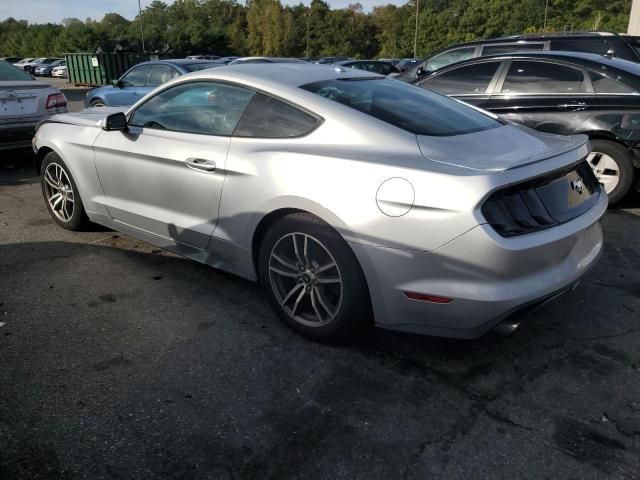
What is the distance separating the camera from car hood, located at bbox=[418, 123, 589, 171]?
8.75 ft

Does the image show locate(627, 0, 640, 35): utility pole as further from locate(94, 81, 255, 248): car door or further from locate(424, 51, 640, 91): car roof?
locate(94, 81, 255, 248): car door

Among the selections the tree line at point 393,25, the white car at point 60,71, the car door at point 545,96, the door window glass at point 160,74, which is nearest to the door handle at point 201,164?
the car door at point 545,96

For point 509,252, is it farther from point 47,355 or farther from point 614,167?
point 614,167

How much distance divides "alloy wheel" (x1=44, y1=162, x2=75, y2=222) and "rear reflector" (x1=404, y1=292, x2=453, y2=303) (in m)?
3.29

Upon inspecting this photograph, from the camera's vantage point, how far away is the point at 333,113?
10.0ft

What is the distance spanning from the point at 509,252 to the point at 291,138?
1361 mm

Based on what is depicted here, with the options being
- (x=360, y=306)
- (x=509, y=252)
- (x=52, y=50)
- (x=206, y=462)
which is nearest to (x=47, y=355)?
(x=206, y=462)

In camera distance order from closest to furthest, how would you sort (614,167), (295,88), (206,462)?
(206,462) → (295,88) → (614,167)

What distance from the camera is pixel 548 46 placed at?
8.40m

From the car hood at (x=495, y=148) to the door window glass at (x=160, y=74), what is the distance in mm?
7577

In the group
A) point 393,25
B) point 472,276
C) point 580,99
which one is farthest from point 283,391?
point 393,25

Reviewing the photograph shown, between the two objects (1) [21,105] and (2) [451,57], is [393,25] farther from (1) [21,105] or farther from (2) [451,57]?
(1) [21,105]

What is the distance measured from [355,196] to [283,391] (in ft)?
3.36


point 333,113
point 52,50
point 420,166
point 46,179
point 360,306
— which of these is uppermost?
point 52,50
